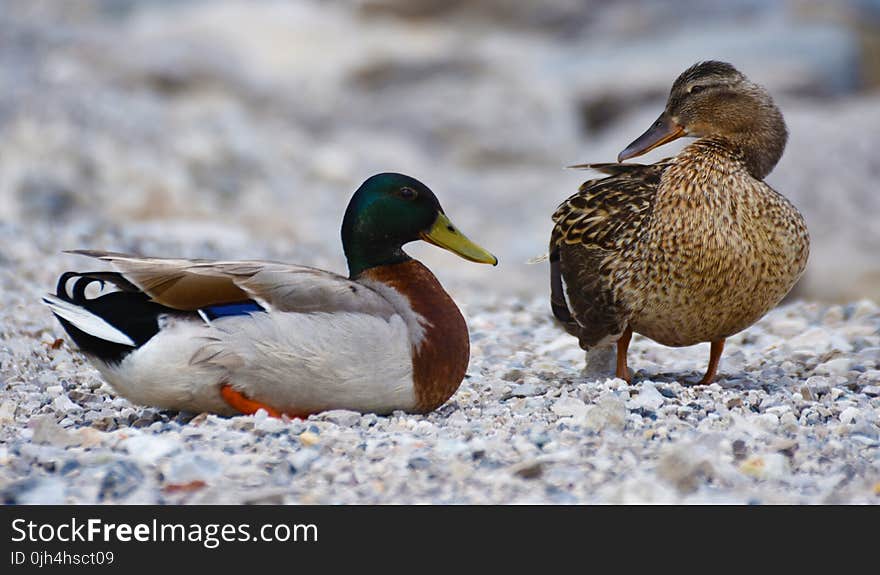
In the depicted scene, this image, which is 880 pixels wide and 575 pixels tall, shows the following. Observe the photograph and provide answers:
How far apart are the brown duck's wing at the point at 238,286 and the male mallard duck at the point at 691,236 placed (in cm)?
99

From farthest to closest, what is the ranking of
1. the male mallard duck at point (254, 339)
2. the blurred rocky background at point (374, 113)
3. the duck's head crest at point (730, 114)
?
the blurred rocky background at point (374, 113) < the duck's head crest at point (730, 114) < the male mallard duck at point (254, 339)

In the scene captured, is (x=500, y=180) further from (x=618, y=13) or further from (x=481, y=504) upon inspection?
Answer: (x=481, y=504)

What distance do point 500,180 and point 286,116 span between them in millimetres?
3107

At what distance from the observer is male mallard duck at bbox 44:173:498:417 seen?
422 cm

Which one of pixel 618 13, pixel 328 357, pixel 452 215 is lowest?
pixel 452 215

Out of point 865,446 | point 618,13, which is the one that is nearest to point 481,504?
point 865,446

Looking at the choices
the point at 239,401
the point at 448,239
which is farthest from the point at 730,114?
the point at 239,401

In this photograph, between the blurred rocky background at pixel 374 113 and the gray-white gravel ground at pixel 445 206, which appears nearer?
the gray-white gravel ground at pixel 445 206

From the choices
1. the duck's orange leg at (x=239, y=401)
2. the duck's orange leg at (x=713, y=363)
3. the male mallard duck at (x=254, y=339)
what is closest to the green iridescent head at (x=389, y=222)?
the male mallard duck at (x=254, y=339)

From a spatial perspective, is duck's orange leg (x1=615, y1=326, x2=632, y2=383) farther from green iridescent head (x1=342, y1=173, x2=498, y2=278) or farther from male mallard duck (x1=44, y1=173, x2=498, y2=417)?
male mallard duck (x1=44, y1=173, x2=498, y2=417)

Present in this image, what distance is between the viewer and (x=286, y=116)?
1669 centimetres

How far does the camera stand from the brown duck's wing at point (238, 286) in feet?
14.0

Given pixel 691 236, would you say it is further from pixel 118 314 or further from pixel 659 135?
pixel 118 314

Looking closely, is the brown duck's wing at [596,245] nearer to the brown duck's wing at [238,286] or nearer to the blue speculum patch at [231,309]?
the brown duck's wing at [238,286]
